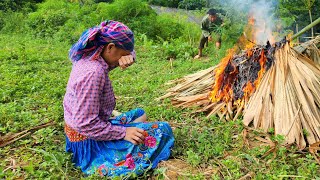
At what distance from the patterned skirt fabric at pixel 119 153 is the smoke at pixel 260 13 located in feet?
9.78

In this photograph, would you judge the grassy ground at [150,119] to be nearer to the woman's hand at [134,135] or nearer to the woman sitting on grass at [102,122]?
the woman sitting on grass at [102,122]

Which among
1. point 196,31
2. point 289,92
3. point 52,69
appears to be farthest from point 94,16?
point 289,92

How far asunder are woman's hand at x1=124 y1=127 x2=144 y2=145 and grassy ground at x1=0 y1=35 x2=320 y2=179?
0.97 ft

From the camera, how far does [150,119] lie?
385cm

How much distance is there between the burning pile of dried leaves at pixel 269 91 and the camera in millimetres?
3115

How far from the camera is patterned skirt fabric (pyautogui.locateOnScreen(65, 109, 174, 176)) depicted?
2574 millimetres

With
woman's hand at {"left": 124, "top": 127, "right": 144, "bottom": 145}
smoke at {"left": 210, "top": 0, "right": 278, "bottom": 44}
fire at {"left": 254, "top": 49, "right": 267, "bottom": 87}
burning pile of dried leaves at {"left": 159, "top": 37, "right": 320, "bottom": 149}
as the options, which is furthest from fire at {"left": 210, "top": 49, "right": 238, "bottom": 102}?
woman's hand at {"left": 124, "top": 127, "right": 144, "bottom": 145}

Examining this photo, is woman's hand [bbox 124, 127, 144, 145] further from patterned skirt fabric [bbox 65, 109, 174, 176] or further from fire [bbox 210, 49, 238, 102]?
fire [bbox 210, 49, 238, 102]

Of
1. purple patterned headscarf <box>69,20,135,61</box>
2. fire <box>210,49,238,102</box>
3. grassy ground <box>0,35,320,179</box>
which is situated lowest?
grassy ground <box>0,35,320,179</box>

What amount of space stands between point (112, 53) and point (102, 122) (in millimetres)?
551

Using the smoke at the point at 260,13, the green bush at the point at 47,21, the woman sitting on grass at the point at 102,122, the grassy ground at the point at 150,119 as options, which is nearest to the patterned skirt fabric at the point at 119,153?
the woman sitting on grass at the point at 102,122

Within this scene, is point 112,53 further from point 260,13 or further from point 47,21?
point 47,21

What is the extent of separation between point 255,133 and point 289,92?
566 millimetres

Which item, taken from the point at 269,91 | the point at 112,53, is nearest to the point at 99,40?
the point at 112,53
